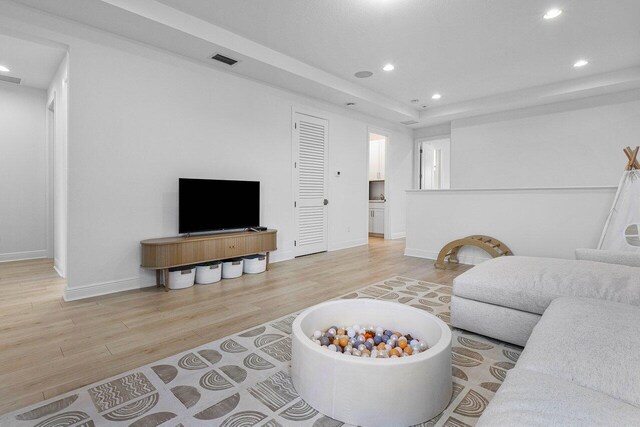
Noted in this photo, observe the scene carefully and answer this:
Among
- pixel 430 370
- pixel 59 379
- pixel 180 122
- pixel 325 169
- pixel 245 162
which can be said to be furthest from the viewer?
pixel 325 169

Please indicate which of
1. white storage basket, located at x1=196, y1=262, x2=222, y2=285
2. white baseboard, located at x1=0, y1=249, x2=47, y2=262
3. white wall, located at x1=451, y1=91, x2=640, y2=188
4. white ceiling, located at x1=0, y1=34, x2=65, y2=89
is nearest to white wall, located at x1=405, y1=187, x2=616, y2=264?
white wall, located at x1=451, y1=91, x2=640, y2=188

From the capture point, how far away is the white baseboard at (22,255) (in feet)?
15.1

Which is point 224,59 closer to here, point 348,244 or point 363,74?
point 363,74

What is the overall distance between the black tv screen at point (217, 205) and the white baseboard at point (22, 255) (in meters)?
2.91

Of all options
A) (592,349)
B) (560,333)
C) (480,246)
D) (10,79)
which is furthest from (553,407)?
(10,79)

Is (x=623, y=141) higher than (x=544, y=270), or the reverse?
(x=623, y=141)

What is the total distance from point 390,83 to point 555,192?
2794 mm

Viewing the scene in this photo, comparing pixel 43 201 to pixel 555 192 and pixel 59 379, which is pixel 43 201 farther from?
pixel 555 192

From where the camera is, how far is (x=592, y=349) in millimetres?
1142

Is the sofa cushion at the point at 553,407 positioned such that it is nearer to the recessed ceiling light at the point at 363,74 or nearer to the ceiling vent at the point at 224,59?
the ceiling vent at the point at 224,59

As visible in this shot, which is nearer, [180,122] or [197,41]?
[197,41]

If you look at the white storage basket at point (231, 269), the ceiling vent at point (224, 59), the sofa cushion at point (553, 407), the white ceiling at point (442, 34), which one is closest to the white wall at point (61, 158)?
the ceiling vent at point (224, 59)

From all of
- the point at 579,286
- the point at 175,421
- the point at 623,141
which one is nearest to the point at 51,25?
the point at 175,421

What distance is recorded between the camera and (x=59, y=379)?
5.79 ft
